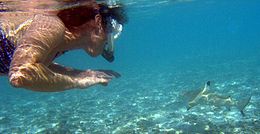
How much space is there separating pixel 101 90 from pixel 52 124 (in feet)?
38.7

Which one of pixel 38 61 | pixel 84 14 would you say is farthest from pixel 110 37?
pixel 38 61

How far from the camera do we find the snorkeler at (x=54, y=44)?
3.58 metres

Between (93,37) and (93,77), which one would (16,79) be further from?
(93,37)

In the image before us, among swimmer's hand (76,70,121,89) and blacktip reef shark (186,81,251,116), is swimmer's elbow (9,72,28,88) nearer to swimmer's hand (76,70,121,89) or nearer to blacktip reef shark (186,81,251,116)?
swimmer's hand (76,70,121,89)

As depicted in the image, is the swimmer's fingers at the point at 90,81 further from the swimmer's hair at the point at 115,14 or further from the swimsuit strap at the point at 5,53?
the swimmer's hair at the point at 115,14

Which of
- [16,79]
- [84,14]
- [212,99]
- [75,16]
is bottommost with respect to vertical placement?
[212,99]

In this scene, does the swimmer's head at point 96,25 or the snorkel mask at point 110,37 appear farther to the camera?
the snorkel mask at point 110,37

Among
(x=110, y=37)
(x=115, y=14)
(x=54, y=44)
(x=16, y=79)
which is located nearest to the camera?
(x=16, y=79)

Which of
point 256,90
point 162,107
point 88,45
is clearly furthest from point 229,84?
point 88,45

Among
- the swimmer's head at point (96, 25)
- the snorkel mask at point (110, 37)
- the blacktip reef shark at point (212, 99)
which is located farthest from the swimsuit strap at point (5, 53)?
the blacktip reef shark at point (212, 99)

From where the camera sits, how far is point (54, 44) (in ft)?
13.5

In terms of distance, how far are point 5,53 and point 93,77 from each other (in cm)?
140

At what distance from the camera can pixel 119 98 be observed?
23.2 metres

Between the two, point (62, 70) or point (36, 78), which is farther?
point (62, 70)
